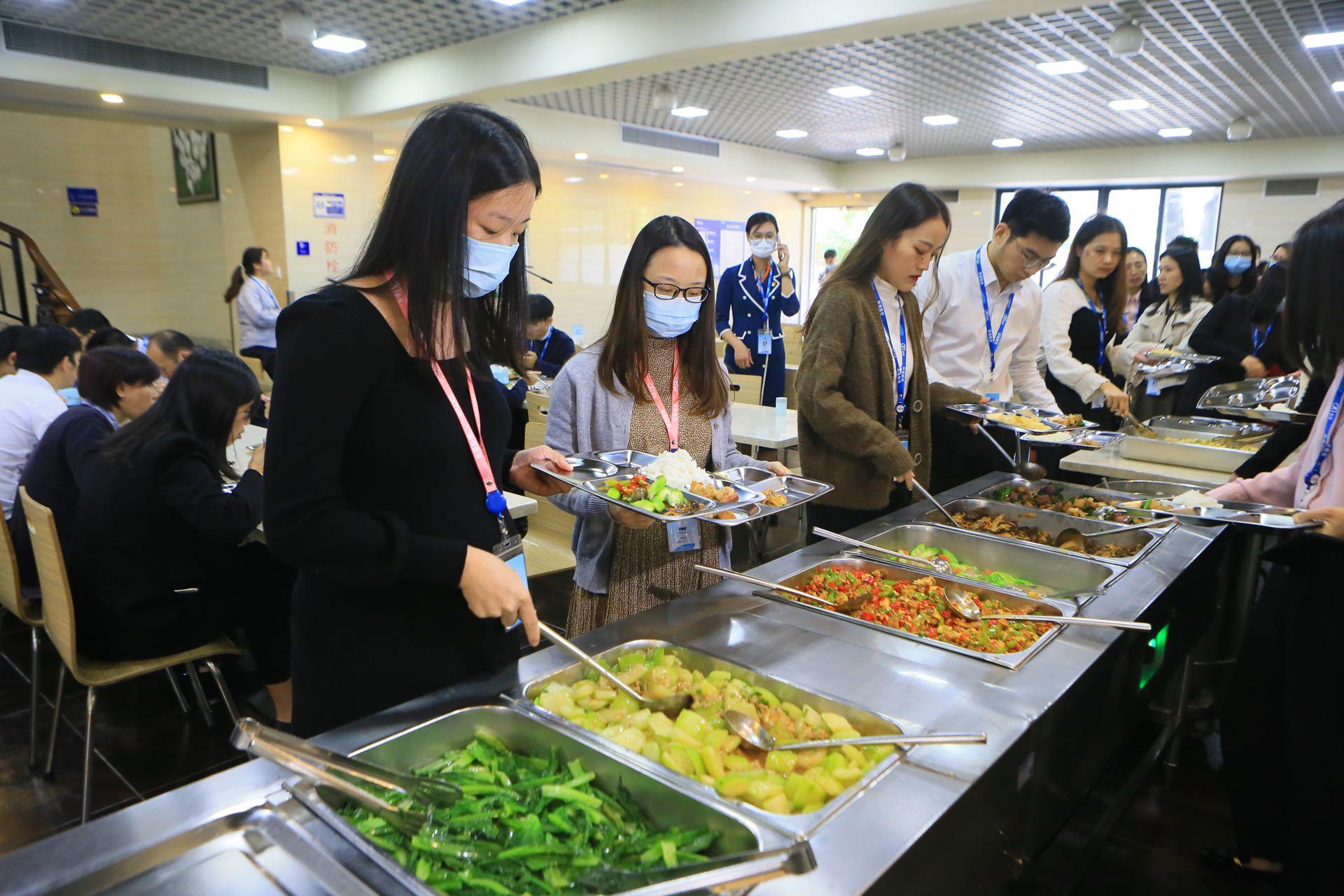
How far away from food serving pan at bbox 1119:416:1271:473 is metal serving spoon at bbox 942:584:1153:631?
58.5 inches

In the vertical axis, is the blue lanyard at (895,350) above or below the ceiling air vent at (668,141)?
below

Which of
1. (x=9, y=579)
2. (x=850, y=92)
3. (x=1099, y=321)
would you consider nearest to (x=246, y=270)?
(x=9, y=579)

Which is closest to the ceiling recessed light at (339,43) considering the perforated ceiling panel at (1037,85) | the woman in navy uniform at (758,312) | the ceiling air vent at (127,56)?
the ceiling air vent at (127,56)

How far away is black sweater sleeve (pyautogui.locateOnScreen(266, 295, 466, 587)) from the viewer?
102 cm

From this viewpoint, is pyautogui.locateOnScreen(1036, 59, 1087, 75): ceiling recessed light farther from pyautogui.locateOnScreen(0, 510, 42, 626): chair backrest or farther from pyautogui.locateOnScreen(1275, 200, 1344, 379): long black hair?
pyautogui.locateOnScreen(0, 510, 42, 626): chair backrest

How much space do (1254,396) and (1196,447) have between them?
36 centimetres

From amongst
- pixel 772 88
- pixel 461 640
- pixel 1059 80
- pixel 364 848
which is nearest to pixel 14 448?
pixel 461 640

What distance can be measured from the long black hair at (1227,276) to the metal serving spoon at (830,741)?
5.14 meters

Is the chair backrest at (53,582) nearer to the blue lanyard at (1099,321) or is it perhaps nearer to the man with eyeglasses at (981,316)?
the man with eyeglasses at (981,316)

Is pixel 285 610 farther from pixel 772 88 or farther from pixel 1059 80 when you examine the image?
pixel 1059 80

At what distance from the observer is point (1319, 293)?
67.9 inches

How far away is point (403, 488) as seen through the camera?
3.81 ft

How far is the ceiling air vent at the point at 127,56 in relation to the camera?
Answer: 5.60 meters

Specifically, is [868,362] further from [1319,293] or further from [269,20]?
[269,20]
